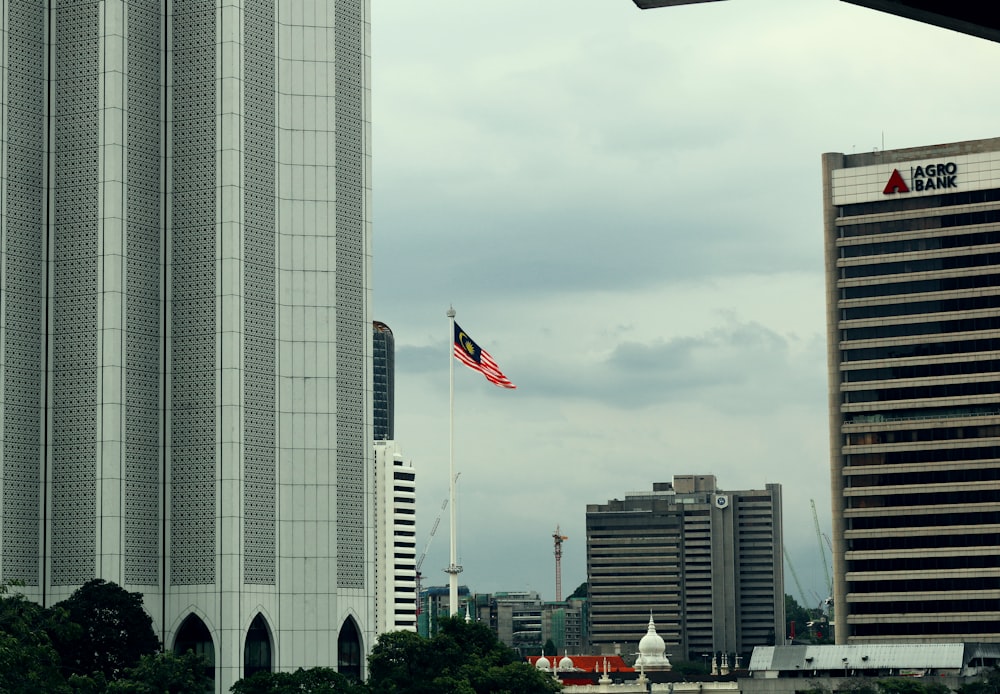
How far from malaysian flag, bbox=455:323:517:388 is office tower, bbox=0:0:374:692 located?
1255 centimetres

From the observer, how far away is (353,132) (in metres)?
159

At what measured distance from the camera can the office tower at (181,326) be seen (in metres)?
142

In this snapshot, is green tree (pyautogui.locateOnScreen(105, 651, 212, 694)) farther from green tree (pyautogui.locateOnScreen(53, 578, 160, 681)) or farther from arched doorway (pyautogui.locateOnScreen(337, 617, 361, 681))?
arched doorway (pyautogui.locateOnScreen(337, 617, 361, 681))

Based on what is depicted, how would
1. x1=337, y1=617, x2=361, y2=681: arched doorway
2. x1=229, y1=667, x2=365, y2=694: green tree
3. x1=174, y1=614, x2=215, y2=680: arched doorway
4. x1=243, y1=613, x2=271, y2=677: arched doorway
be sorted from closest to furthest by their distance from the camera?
1. x1=229, y1=667, x2=365, y2=694: green tree
2. x1=174, y1=614, x2=215, y2=680: arched doorway
3. x1=243, y1=613, x2=271, y2=677: arched doorway
4. x1=337, y1=617, x2=361, y2=681: arched doorway

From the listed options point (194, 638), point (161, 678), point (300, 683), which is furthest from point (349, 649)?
point (161, 678)

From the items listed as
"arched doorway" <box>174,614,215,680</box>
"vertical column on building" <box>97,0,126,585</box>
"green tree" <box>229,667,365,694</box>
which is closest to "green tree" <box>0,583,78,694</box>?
"green tree" <box>229,667,365,694</box>

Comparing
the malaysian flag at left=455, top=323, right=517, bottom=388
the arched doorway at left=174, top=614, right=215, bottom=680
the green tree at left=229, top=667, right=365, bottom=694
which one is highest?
the malaysian flag at left=455, top=323, right=517, bottom=388

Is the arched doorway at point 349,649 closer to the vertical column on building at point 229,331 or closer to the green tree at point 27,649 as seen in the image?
the vertical column on building at point 229,331

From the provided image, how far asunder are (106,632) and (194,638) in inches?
490

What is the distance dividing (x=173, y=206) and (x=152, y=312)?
9.93 m

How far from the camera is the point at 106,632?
433 feet

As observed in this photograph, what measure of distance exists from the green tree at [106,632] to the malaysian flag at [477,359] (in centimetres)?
3485

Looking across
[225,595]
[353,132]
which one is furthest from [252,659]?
[353,132]

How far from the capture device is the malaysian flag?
14500cm
